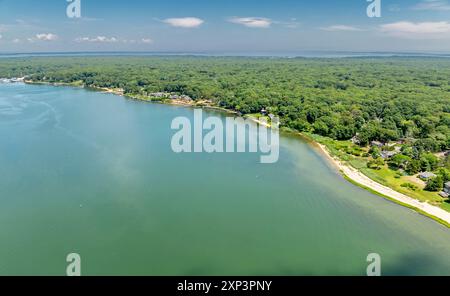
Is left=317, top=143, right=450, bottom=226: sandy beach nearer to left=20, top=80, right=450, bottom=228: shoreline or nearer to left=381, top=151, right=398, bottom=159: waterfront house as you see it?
left=20, top=80, right=450, bottom=228: shoreline

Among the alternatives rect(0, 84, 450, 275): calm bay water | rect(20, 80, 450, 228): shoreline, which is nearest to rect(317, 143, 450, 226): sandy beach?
rect(20, 80, 450, 228): shoreline

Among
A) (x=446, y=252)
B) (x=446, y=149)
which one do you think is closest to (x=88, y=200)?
(x=446, y=252)

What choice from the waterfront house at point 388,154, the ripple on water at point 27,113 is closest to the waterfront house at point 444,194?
the waterfront house at point 388,154

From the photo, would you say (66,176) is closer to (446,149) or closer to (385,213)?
(385,213)

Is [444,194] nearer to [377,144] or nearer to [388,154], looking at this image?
[388,154]

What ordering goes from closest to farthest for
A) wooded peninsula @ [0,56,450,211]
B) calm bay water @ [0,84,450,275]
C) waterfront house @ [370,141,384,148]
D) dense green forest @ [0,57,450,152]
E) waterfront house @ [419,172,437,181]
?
calm bay water @ [0,84,450,275] < waterfront house @ [419,172,437,181] < wooded peninsula @ [0,56,450,211] < waterfront house @ [370,141,384,148] < dense green forest @ [0,57,450,152]

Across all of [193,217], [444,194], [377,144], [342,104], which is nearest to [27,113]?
[193,217]
